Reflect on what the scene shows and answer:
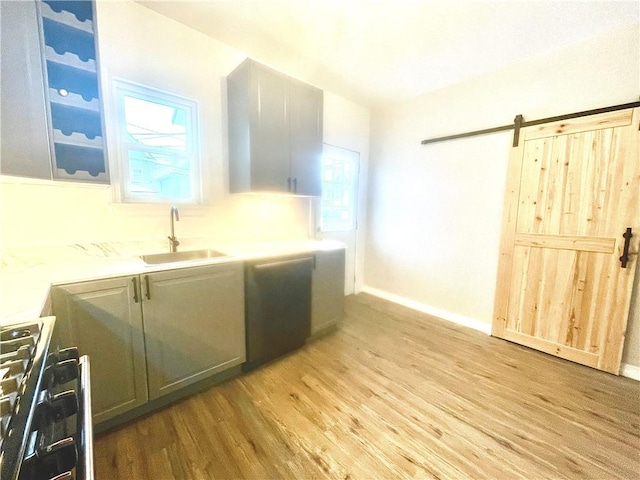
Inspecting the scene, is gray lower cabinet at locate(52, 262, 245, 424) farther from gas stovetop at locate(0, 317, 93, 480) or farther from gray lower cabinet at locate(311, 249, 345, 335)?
gray lower cabinet at locate(311, 249, 345, 335)

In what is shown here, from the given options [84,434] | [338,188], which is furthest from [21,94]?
[338,188]

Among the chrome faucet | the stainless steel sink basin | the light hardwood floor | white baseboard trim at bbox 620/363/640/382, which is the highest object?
the chrome faucet

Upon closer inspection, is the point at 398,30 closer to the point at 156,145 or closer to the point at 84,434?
the point at 156,145

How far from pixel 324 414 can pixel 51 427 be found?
1436 mm

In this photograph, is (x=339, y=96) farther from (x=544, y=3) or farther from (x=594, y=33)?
(x=594, y=33)

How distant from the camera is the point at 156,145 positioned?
2066 millimetres

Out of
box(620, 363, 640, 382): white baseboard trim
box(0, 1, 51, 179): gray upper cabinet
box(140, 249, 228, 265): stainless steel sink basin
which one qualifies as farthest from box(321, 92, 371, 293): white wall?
box(620, 363, 640, 382): white baseboard trim

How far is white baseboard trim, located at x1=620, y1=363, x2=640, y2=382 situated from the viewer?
6.73 feet

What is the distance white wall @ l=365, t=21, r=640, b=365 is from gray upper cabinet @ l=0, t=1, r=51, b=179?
131 inches

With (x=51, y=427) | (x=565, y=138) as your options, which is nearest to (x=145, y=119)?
(x=51, y=427)

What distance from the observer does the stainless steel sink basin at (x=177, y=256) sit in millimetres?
1937

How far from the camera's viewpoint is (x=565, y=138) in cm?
222

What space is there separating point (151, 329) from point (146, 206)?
0.98 metres

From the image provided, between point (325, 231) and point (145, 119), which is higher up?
point (145, 119)
